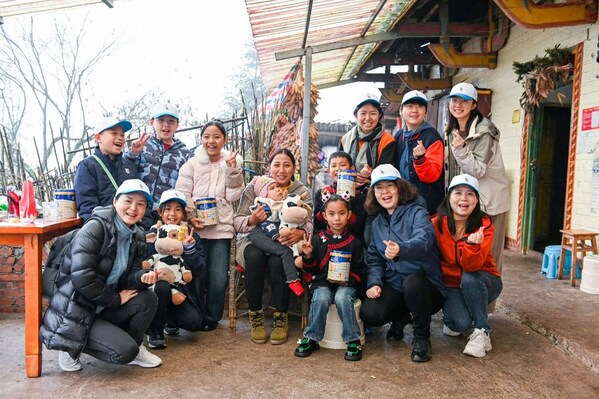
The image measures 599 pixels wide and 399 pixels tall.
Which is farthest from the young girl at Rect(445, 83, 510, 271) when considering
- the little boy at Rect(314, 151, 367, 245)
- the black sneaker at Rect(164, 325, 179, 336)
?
the black sneaker at Rect(164, 325, 179, 336)

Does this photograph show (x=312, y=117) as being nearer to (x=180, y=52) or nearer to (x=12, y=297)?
(x=12, y=297)

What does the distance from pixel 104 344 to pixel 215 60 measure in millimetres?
30113

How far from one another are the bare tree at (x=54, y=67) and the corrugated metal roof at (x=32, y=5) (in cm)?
1218

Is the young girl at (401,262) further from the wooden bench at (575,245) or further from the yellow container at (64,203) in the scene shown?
the wooden bench at (575,245)

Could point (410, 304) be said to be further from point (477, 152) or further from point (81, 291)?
point (81, 291)

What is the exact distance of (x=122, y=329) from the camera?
2.84 metres

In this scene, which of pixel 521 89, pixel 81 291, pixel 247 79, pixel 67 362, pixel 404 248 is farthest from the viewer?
pixel 247 79

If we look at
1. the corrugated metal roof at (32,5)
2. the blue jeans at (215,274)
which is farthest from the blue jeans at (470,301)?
the corrugated metal roof at (32,5)

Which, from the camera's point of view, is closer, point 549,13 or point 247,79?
point 549,13

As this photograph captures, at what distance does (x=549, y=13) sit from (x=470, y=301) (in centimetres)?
334

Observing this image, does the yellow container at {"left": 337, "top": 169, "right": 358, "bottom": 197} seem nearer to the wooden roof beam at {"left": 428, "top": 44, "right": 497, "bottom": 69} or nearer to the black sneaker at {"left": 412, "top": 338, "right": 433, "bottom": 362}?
the black sneaker at {"left": 412, "top": 338, "right": 433, "bottom": 362}

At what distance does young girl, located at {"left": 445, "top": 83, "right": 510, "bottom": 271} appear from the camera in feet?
10.9

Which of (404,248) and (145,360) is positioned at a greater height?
(404,248)

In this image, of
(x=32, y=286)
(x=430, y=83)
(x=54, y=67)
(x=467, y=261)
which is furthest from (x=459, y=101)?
(x=54, y=67)
